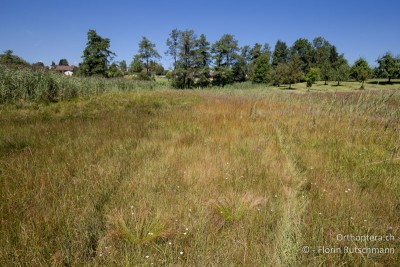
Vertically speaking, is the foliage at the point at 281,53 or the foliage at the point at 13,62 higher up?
the foliage at the point at 281,53

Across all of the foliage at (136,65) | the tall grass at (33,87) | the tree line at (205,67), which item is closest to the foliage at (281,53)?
the tree line at (205,67)

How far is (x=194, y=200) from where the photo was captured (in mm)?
2287

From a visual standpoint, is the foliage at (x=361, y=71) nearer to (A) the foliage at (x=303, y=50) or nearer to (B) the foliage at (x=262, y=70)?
(B) the foliage at (x=262, y=70)

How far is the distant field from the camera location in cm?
163

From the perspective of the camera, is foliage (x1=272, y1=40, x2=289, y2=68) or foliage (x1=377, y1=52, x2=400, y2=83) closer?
foliage (x1=377, y1=52, x2=400, y2=83)

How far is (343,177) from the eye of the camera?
304 centimetres

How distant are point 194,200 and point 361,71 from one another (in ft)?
203

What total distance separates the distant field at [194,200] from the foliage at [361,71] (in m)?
57.2

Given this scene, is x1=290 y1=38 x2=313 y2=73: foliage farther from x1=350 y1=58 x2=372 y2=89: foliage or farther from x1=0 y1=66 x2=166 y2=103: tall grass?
x1=0 y1=66 x2=166 y2=103: tall grass

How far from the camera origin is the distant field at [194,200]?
163cm

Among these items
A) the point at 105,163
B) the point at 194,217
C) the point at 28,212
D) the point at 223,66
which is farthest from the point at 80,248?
the point at 223,66

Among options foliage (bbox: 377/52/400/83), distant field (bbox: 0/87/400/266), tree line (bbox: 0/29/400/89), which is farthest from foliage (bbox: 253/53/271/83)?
distant field (bbox: 0/87/400/266)

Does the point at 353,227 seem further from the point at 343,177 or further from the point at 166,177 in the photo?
the point at 166,177

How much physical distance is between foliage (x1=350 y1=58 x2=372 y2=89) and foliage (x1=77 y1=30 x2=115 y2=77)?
5743 cm
